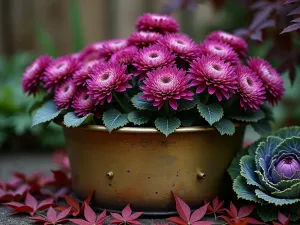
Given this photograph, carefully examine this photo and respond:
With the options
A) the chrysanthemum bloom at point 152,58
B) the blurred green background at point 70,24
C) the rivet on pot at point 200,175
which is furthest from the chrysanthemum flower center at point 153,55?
the blurred green background at point 70,24

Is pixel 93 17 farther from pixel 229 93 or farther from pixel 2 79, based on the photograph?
pixel 229 93

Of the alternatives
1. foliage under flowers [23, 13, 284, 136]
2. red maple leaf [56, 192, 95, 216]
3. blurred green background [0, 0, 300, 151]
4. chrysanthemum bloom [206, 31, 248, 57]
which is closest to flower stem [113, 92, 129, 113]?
foliage under flowers [23, 13, 284, 136]

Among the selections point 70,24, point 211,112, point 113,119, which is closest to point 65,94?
point 113,119

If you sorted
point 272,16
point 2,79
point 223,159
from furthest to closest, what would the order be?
point 2,79 < point 272,16 < point 223,159

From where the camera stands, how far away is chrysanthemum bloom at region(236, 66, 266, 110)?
4.13ft

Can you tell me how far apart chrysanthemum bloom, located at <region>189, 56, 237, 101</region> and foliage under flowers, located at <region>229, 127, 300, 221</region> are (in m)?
0.18

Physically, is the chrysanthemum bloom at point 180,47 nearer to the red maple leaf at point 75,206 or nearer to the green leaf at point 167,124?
the green leaf at point 167,124

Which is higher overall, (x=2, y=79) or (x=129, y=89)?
(x=129, y=89)

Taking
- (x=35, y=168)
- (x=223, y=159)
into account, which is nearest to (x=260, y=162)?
(x=223, y=159)

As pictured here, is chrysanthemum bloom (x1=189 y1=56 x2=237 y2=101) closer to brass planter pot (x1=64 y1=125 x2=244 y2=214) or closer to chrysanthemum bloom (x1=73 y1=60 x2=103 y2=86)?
brass planter pot (x1=64 y1=125 x2=244 y2=214)

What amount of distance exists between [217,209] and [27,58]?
219cm

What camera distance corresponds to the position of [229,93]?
4.33 ft

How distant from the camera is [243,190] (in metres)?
1.23

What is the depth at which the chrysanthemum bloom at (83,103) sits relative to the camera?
50.3 inches
